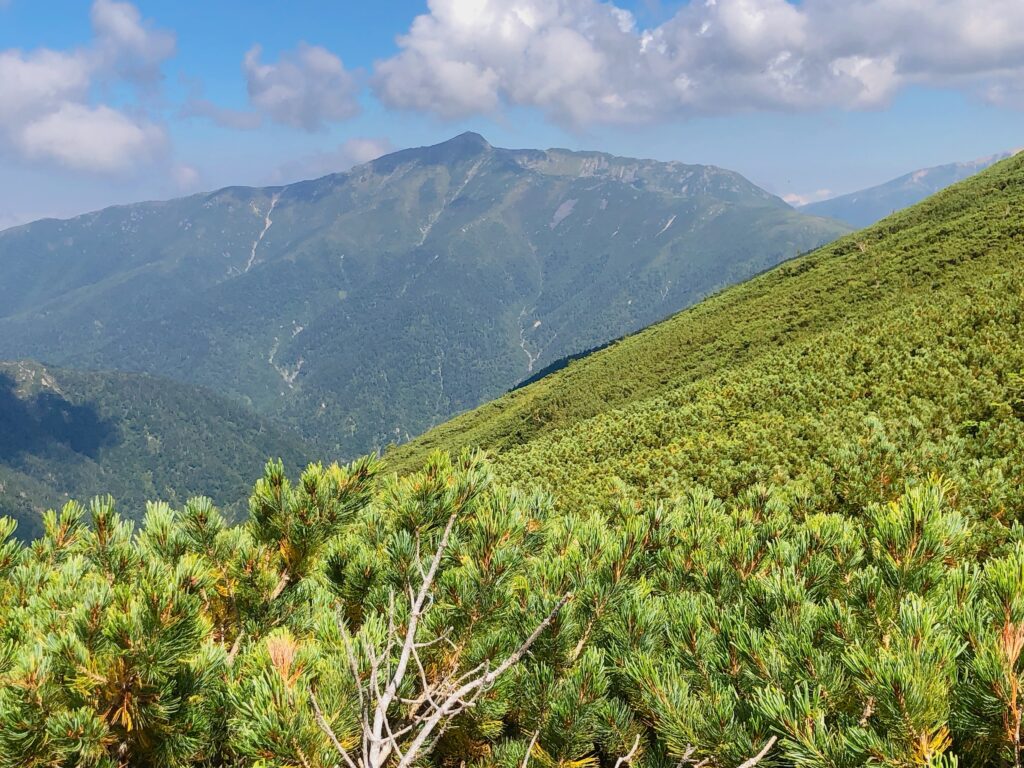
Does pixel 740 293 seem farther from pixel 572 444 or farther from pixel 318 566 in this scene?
pixel 318 566

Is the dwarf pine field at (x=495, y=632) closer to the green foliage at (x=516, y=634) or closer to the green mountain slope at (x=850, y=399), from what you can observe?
the green foliage at (x=516, y=634)

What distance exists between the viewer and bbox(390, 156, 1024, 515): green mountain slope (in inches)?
425

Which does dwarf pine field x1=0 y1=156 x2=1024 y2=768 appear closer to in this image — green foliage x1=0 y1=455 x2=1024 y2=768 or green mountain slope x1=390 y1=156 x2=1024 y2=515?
green foliage x1=0 y1=455 x2=1024 y2=768

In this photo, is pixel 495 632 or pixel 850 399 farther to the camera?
pixel 850 399

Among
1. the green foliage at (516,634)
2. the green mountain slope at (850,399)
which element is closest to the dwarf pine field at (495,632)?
the green foliage at (516,634)

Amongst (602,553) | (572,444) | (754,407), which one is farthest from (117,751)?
(572,444)

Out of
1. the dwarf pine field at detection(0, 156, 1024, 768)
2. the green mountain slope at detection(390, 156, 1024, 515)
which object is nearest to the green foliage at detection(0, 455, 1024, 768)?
the dwarf pine field at detection(0, 156, 1024, 768)

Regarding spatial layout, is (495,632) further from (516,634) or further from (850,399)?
(850,399)

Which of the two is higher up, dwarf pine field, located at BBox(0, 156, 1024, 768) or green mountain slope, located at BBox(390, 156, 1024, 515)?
dwarf pine field, located at BBox(0, 156, 1024, 768)

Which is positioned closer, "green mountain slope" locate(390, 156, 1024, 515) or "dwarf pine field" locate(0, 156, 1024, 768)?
"dwarf pine field" locate(0, 156, 1024, 768)

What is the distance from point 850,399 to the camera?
19.8 metres

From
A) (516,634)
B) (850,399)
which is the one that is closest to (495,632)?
(516,634)

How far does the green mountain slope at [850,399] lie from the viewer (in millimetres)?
10805

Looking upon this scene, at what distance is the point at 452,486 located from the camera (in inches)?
157
